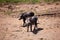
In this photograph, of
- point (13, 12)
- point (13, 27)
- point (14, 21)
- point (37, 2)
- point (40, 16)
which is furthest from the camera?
point (37, 2)

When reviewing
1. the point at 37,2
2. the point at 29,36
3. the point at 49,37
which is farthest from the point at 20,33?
the point at 37,2

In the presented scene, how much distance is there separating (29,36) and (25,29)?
839 mm

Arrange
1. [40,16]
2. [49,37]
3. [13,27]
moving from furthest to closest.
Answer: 1. [40,16]
2. [13,27]
3. [49,37]

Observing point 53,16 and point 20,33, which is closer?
point 20,33

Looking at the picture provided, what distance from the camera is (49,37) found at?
764 cm

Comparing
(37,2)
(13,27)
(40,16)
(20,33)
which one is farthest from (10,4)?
(20,33)

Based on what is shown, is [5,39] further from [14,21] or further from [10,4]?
[10,4]

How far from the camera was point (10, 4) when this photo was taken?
14086mm

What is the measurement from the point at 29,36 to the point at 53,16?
3.00m

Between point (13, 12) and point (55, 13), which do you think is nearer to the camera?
point (55, 13)

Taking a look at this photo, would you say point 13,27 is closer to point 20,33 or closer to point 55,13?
point 20,33

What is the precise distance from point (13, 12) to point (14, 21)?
6.93 feet

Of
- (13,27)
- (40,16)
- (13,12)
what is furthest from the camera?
(13,12)

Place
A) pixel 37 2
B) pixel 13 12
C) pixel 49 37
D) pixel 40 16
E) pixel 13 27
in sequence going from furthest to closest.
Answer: pixel 37 2 → pixel 13 12 → pixel 40 16 → pixel 13 27 → pixel 49 37
